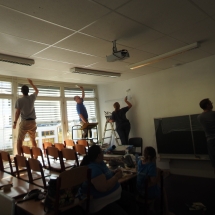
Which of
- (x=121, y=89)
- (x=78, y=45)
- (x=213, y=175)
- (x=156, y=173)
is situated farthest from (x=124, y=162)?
(x=121, y=89)

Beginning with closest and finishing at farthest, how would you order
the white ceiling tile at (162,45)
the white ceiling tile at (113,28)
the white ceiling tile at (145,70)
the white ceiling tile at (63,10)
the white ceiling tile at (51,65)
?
the white ceiling tile at (63,10) < the white ceiling tile at (113,28) < the white ceiling tile at (162,45) < the white ceiling tile at (51,65) < the white ceiling tile at (145,70)

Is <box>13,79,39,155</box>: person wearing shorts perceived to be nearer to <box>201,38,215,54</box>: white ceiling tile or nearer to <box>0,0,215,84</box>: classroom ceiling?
<box>0,0,215,84</box>: classroom ceiling

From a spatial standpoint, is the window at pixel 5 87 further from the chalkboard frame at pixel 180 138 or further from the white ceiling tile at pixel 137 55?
the chalkboard frame at pixel 180 138

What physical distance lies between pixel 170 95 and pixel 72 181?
3910 mm

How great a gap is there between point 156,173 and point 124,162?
0.78m

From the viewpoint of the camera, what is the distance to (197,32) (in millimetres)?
2906

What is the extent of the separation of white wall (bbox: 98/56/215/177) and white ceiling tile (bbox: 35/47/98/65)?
7.30 feet

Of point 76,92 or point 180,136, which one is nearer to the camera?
point 180,136

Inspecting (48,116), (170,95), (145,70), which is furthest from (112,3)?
(48,116)

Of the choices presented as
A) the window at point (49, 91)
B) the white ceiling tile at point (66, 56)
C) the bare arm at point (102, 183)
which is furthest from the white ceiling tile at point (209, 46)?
the window at point (49, 91)

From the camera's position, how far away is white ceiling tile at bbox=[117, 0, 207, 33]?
2096mm

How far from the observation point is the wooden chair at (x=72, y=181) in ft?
5.72

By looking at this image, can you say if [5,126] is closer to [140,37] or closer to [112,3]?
[140,37]

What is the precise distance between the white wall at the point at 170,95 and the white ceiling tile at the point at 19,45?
3367 mm
